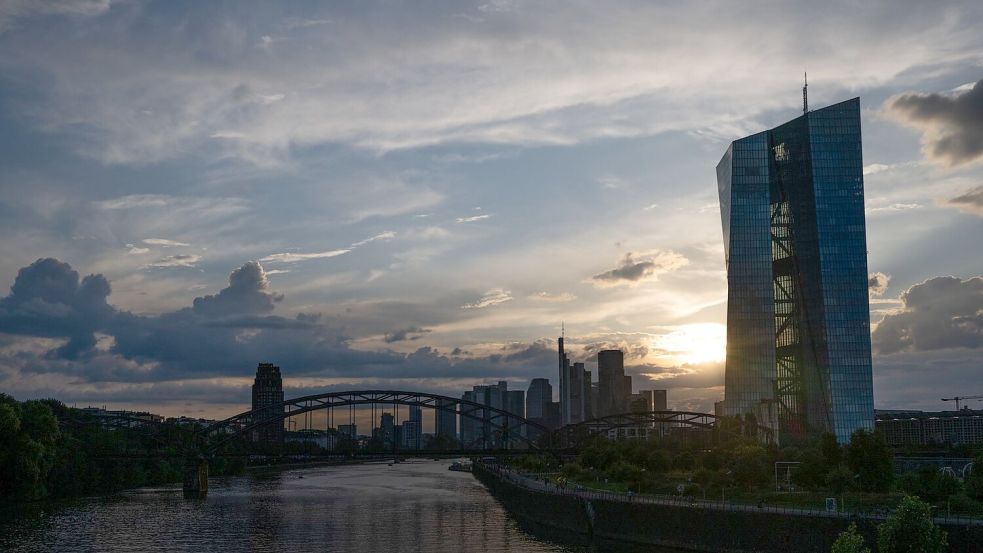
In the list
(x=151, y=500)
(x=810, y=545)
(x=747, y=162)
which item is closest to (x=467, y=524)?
(x=810, y=545)

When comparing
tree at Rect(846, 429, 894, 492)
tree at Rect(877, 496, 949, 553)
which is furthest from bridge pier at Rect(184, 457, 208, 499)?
tree at Rect(877, 496, 949, 553)

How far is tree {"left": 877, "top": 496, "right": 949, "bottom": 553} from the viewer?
40781 millimetres

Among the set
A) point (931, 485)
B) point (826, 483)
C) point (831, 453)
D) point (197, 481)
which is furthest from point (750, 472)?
point (197, 481)

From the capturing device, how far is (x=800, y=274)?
181 metres

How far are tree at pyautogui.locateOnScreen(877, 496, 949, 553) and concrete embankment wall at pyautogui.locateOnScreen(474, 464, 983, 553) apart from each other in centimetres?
1733

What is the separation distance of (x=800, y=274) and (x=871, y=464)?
321ft

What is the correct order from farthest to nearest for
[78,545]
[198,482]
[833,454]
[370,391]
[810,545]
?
1. [370,391]
2. [198,482]
3. [833,454]
4. [78,545]
5. [810,545]

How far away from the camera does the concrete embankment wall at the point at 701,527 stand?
202 feet

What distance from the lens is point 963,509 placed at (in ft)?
209

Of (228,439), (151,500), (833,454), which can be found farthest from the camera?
(228,439)

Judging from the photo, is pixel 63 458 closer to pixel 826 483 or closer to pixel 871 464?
pixel 826 483

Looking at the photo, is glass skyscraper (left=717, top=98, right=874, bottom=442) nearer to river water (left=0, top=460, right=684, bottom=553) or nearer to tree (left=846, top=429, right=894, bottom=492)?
river water (left=0, top=460, right=684, bottom=553)

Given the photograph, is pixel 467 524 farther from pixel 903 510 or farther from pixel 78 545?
pixel 903 510

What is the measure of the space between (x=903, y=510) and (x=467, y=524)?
66.9m
